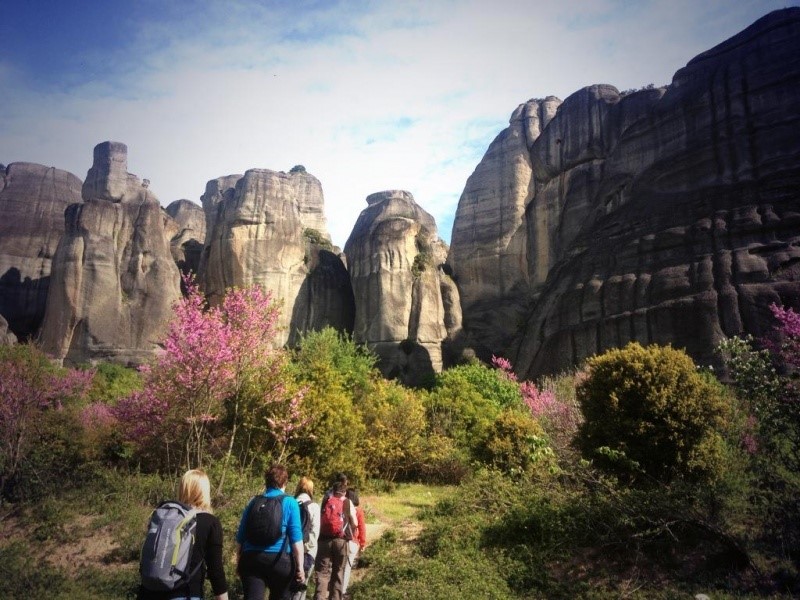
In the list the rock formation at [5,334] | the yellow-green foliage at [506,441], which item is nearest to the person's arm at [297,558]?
the yellow-green foliage at [506,441]

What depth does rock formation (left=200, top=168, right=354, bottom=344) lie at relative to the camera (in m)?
38.5

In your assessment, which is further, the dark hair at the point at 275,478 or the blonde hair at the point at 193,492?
the dark hair at the point at 275,478

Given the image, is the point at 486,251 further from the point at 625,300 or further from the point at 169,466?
the point at 169,466

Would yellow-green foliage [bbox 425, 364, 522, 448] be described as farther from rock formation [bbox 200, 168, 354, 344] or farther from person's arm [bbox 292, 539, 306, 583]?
rock formation [bbox 200, 168, 354, 344]

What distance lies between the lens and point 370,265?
38531 millimetres

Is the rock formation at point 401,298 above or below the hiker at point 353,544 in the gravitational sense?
above

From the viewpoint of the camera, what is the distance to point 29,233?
43.0m

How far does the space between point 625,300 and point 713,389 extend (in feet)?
51.2

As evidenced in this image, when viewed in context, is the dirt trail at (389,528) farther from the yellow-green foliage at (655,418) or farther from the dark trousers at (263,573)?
the dark trousers at (263,573)

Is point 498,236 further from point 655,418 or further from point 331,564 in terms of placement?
point 331,564

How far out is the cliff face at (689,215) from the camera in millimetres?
21641

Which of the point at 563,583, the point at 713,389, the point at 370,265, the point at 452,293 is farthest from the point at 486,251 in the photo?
the point at 563,583

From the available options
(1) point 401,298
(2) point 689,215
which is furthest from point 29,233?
(2) point 689,215

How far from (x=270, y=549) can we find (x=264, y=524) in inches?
8.7
